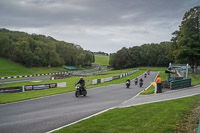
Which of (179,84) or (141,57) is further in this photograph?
(141,57)

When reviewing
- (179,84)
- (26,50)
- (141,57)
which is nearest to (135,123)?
(179,84)

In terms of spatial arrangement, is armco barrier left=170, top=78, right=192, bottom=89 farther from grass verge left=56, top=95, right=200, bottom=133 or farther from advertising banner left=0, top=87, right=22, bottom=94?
advertising banner left=0, top=87, right=22, bottom=94

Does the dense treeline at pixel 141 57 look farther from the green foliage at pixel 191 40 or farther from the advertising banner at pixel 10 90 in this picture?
the advertising banner at pixel 10 90

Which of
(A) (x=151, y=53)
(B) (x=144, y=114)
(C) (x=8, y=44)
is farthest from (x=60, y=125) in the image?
(A) (x=151, y=53)

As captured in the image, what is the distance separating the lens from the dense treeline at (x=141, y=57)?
10306 centimetres

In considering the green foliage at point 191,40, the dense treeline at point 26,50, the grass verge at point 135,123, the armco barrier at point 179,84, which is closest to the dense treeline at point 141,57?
the dense treeline at point 26,50

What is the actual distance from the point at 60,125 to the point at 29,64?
7787 cm

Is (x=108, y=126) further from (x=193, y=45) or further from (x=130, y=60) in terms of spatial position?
(x=130, y=60)

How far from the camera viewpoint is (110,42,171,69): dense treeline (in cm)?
10306

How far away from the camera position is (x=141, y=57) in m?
112

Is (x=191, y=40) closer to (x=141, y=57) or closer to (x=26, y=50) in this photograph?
(x=26, y=50)

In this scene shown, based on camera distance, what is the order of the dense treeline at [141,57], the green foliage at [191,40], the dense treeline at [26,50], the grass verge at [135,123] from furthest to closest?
the dense treeline at [141,57] → the dense treeline at [26,50] → the green foliage at [191,40] → the grass verge at [135,123]

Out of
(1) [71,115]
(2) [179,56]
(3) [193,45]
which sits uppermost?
(3) [193,45]

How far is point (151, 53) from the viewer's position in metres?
106
